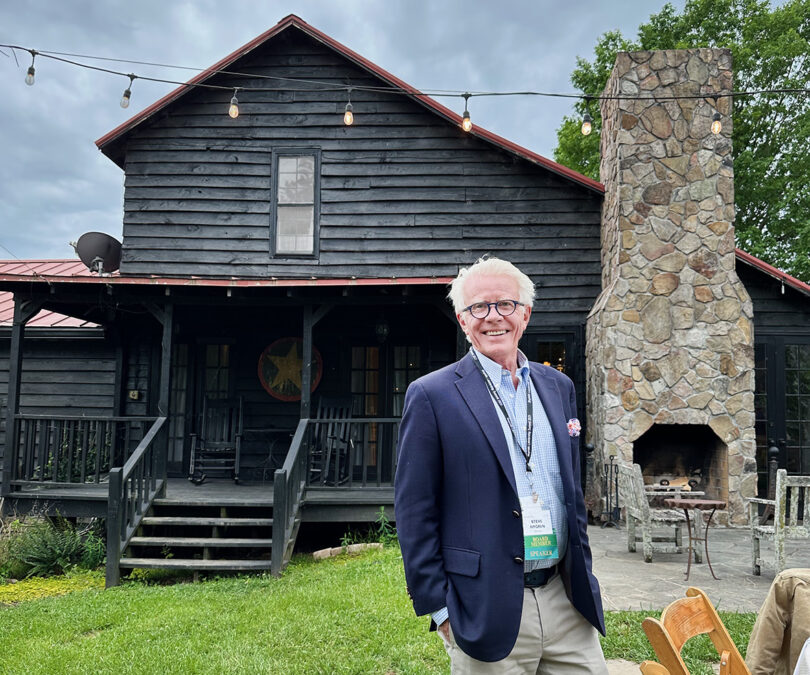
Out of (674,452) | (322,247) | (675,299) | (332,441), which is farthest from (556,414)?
(322,247)

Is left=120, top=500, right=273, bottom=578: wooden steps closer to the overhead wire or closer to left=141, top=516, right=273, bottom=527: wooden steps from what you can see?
left=141, top=516, right=273, bottom=527: wooden steps

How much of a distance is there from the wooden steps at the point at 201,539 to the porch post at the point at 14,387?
197cm

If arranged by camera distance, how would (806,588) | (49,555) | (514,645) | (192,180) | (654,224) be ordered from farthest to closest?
(192,180) → (654,224) → (49,555) → (806,588) → (514,645)

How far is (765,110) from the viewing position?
52.4 feet

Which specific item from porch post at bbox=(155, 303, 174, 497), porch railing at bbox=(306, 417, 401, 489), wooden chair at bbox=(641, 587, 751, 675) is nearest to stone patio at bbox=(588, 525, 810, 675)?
wooden chair at bbox=(641, 587, 751, 675)

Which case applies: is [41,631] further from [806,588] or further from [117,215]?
[117,215]

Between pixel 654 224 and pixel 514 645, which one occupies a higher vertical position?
pixel 654 224

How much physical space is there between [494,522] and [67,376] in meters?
10.3

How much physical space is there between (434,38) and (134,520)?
31.6 meters

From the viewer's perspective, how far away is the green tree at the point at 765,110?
50.0 feet

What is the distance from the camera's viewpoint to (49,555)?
7.39 m

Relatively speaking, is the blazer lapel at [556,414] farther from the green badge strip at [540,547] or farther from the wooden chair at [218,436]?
the wooden chair at [218,436]

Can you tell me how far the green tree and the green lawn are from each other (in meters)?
13.8

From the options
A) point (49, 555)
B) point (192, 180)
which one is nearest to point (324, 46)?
point (192, 180)
